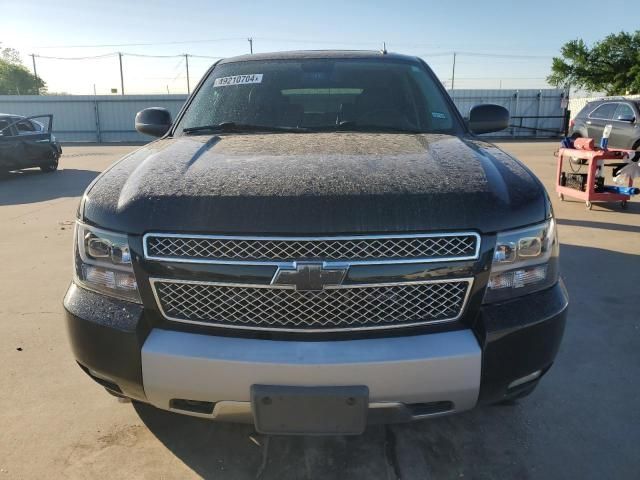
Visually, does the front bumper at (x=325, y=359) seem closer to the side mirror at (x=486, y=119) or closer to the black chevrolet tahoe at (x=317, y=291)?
the black chevrolet tahoe at (x=317, y=291)

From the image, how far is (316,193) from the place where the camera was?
1.80m

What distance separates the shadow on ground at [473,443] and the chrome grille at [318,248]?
1.03m

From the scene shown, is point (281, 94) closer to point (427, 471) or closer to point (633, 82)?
point (427, 471)

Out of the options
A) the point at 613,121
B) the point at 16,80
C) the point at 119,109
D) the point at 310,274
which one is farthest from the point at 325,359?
the point at 16,80

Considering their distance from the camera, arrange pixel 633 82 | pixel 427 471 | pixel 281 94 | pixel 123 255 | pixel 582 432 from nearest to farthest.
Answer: pixel 123 255
pixel 427 471
pixel 582 432
pixel 281 94
pixel 633 82

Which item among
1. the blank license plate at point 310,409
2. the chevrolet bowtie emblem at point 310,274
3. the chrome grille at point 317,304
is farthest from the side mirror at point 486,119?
the blank license plate at point 310,409

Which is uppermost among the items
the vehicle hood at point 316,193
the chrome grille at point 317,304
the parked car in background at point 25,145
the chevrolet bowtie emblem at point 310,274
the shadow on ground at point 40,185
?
the vehicle hood at point 316,193

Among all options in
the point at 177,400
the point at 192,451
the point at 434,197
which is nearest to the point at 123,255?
the point at 177,400

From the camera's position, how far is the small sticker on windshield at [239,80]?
321cm

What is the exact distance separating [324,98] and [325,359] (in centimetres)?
192

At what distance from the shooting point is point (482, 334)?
6.00 ft

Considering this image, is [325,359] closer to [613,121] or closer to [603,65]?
[613,121]

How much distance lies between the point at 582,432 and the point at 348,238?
1.67m

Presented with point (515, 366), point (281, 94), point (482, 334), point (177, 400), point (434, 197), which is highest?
point (281, 94)
